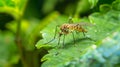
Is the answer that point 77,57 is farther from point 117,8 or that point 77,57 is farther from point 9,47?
point 9,47

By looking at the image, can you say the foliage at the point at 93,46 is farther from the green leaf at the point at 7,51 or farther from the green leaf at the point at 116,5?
the green leaf at the point at 7,51

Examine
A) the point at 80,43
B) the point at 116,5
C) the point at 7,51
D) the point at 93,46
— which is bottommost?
the point at 93,46

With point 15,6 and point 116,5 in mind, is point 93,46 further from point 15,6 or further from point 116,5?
point 15,6

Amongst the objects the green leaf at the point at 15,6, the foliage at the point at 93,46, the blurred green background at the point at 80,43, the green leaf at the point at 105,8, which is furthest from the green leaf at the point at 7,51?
the green leaf at the point at 105,8

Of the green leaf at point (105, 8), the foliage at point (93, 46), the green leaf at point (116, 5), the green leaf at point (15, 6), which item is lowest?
the foliage at point (93, 46)

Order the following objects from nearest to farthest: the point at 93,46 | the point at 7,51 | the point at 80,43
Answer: the point at 93,46 < the point at 80,43 < the point at 7,51

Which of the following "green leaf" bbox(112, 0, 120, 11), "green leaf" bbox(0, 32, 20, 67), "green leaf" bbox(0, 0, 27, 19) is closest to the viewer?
"green leaf" bbox(112, 0, 120, 11)

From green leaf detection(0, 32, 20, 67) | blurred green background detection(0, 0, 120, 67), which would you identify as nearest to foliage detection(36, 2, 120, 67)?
blurred green background detection(0, 0, 120, 67)

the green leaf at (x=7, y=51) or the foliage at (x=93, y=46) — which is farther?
the green leaf at (x=7, y=51)

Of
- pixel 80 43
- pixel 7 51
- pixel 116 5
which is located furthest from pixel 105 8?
pixel 7 51

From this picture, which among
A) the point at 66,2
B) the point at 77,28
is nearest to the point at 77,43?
the point at 77,28

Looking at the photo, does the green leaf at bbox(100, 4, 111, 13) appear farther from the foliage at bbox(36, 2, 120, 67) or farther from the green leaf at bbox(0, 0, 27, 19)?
the green leaf at bbox(0, 0, 27, 19)
